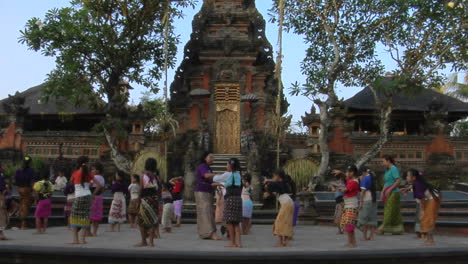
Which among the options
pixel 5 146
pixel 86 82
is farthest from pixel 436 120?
pixel 5 146

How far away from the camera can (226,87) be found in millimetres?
22797

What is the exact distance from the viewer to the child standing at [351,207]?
8984 mm

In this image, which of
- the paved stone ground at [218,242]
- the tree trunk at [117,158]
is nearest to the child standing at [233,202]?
the paved stone ground at [218,242]

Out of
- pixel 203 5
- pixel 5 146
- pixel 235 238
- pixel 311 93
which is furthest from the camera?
pixel 203 5

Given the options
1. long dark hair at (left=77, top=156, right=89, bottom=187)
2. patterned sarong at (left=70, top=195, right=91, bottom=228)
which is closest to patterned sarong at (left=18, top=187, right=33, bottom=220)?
long dark hair at (left=77, top=156, right=89, bottom=187)

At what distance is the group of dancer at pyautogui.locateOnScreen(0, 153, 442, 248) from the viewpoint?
899 cm

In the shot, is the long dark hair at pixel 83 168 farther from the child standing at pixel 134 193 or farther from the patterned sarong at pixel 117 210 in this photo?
the patterned sarong at pixel 117 210

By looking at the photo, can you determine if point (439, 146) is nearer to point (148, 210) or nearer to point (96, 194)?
point (96, 194)

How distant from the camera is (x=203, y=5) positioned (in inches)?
990

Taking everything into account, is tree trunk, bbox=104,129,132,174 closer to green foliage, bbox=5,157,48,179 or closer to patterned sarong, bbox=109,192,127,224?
green foliage, bbox=5,157,48,179

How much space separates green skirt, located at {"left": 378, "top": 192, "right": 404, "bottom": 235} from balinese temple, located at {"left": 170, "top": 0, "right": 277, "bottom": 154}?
11.5 m

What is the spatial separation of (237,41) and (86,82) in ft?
23.8

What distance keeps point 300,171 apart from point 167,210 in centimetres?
821

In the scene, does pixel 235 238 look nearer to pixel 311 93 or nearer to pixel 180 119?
pixel 311 93
